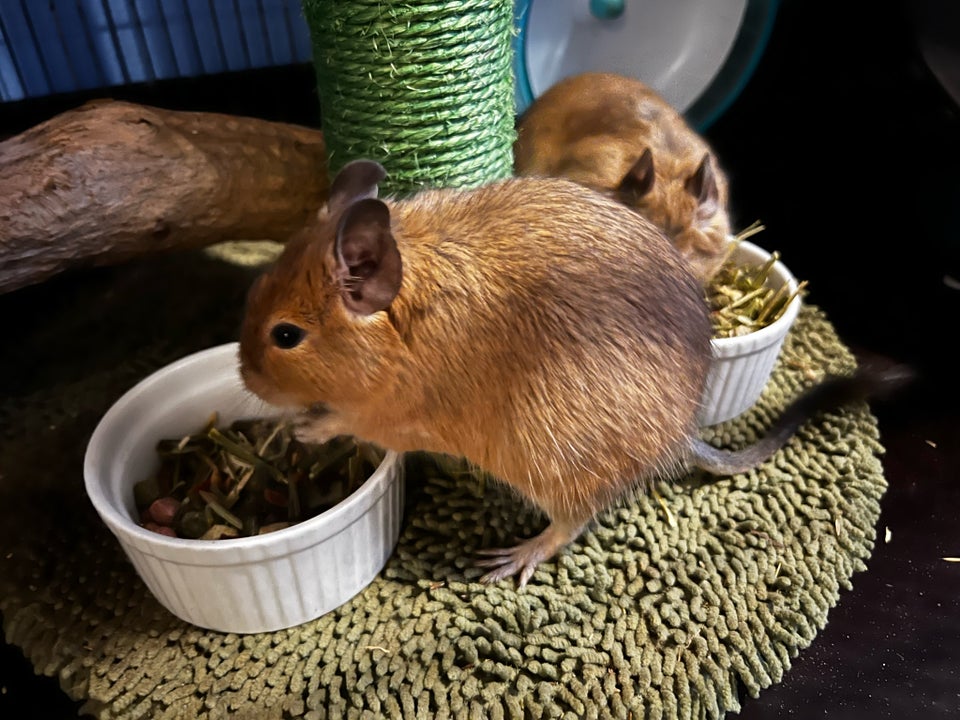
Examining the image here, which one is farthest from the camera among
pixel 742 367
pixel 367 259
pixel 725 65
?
pixel 725 65

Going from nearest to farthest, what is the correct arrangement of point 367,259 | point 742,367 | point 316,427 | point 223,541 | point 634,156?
1. point 367,259
2. point 223,541
3. point 316,427
4. point 742,367
5. point 634,156

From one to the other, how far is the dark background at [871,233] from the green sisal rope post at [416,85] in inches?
45.4

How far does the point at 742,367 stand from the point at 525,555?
2.56 ft

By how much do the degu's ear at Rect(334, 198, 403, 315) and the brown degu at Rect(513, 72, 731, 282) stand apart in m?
0.99

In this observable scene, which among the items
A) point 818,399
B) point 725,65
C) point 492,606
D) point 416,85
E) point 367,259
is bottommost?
point 492,606

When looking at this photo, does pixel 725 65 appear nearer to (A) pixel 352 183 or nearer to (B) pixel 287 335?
(A) pixel 352 183

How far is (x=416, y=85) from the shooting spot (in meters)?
1.83

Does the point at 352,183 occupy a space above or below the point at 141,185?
above

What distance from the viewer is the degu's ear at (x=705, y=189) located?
2.19m

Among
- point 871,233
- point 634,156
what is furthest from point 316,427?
point 871,233

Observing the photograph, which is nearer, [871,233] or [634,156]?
[634,156]

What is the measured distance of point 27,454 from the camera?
2160 millimetres

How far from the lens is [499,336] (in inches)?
60.1

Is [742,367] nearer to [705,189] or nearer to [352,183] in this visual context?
[705,189]
